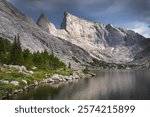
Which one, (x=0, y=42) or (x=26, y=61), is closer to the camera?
(x=26, y=61)

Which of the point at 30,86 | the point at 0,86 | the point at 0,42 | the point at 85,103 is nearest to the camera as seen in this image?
the point at 85,103

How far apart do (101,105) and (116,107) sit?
1277 millimetres

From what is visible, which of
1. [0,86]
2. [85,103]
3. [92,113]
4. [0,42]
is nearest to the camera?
[92,113]

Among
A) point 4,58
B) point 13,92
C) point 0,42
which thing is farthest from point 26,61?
point 13,92

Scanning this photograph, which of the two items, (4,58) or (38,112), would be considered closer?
(38,112)

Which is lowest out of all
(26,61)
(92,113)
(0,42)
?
(92,113)

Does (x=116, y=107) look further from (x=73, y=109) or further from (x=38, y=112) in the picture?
(x=38, y=112)

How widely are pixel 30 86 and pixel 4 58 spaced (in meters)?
46.3

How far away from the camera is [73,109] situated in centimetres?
2097

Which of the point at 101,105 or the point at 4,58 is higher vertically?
the point at 4,58

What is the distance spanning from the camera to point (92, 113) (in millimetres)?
20453

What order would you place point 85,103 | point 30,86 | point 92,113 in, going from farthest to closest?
point 30,86 < point 85,103 < point 92,113

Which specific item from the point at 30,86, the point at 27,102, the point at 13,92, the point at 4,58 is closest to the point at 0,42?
the point at 4,58

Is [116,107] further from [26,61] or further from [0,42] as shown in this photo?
[0,42]
